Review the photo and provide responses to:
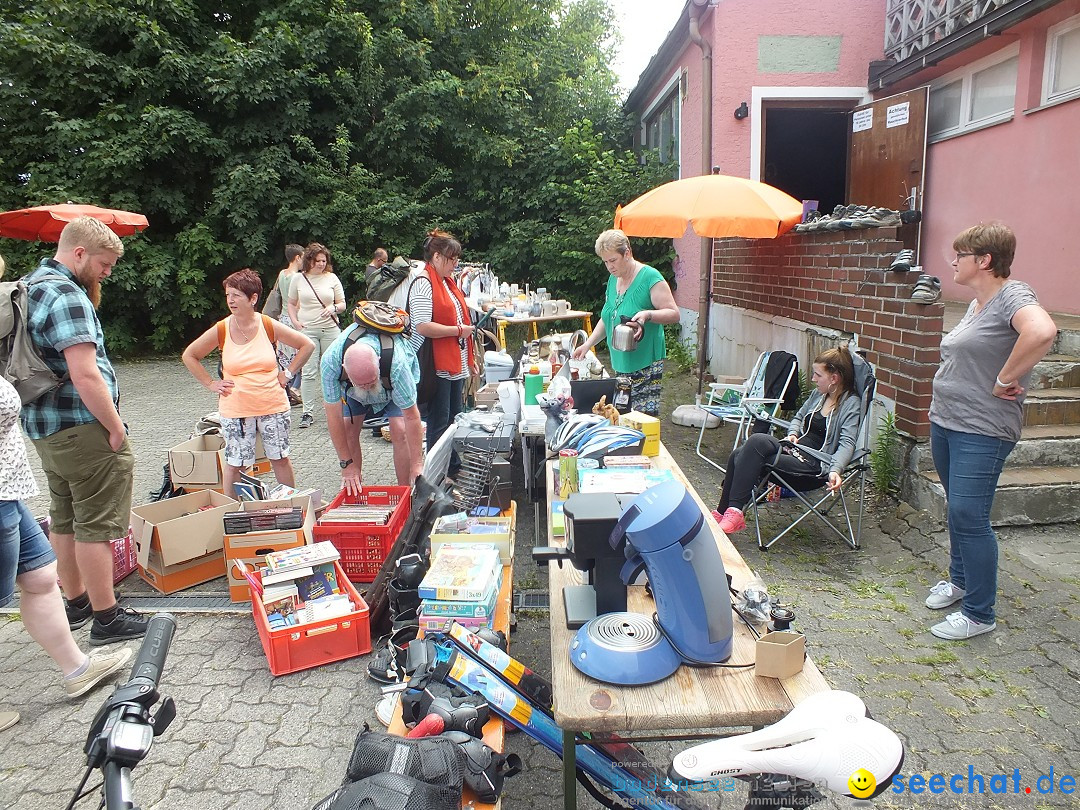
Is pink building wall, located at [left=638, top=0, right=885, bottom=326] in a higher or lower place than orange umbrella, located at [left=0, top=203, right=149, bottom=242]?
higher

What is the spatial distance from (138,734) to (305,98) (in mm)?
13103

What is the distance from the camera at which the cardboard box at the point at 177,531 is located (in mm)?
3633

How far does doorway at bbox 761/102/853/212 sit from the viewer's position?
1212cm

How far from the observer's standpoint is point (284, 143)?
1239 centimetres

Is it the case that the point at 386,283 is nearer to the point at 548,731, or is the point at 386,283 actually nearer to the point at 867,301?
the point at 867,301

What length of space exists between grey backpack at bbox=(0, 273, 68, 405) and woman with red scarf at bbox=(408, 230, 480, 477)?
1973 mm

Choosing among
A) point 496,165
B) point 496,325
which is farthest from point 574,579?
point 496,165

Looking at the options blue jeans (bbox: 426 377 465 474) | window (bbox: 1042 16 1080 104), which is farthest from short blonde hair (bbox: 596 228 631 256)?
window (bbox: 1042 16 1080 104)

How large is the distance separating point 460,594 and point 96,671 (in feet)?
5.45

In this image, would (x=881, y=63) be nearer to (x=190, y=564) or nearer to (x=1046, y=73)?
(x=1046, y=73)

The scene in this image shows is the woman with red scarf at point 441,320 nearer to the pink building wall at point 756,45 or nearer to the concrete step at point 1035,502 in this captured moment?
the concrete step at point 1035,502

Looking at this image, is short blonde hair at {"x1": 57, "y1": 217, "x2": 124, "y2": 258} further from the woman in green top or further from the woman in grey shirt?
the woman in grey shirt

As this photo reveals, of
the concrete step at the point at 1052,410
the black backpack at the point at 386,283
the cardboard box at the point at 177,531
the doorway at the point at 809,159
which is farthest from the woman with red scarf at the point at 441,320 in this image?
the doorway at the point at 809,159

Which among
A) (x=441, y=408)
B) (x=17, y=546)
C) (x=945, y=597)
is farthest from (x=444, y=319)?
(x=945, y=597)
